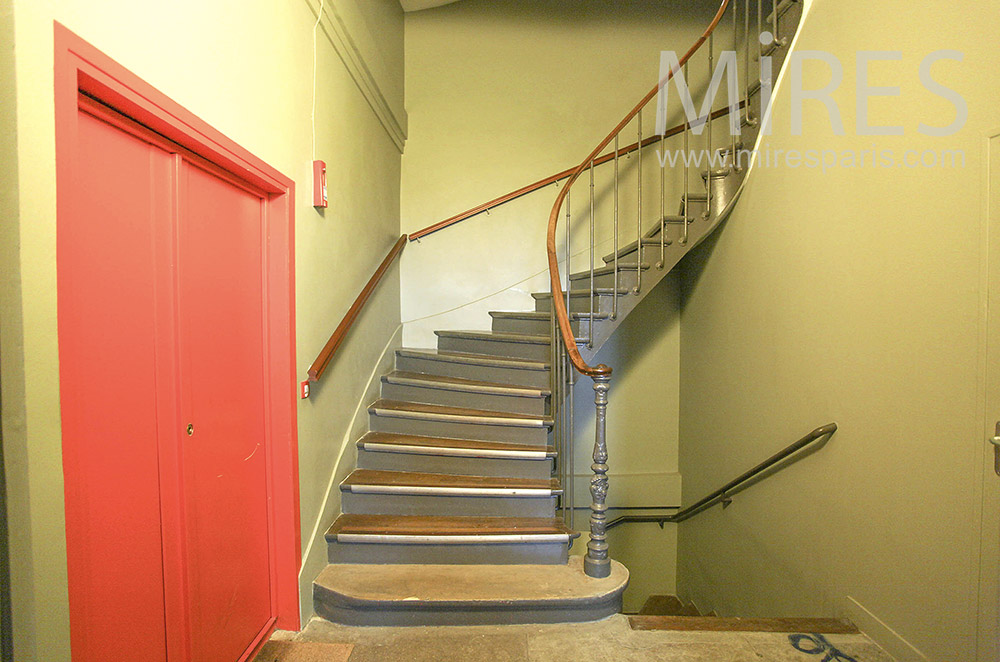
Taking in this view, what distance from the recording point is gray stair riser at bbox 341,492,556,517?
2.40m

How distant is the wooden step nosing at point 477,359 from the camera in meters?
2.98

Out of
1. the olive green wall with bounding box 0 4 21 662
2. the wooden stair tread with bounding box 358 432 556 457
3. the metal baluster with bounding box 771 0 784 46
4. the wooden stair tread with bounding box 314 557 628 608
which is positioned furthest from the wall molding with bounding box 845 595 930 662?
the metal baluster with bounding box 771 0 784 46

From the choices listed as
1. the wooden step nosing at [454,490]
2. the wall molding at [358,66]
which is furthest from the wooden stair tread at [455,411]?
the wall molding at [358,66]

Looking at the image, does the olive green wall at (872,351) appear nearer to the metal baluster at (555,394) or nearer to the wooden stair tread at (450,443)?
the metal baluster at (555,394)

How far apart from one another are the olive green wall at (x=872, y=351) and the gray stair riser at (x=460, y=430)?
1.27 metres

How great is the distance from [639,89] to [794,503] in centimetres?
331

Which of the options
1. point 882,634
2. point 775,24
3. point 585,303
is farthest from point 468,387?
point 775,24

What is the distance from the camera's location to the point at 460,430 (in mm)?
2758

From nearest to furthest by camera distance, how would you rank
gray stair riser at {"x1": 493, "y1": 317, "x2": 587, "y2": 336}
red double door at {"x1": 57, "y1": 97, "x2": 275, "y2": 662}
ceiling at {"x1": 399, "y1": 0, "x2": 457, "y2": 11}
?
red double door at {"x1": 57, "y1": 97, "x2": 275, "y2": 662} < gray stair riser at {"x1": 493, "y1": 317, "x2": 587, "y2": 336} < ceiling at {"x1": 399, "y1": 0, "x2": 457, "y2": 11}

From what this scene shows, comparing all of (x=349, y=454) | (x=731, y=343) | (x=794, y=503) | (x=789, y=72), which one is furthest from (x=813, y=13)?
(x=349, y=454)

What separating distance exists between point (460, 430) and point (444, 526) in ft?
1.94

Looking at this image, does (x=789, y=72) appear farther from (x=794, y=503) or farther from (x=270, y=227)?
(x=270, y=227)

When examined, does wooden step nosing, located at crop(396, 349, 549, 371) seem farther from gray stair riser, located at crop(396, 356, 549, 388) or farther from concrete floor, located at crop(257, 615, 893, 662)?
concrete floor, located at crop(257, 615, 893, 662)

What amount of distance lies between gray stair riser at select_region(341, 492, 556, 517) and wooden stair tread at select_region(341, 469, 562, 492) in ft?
0.18
